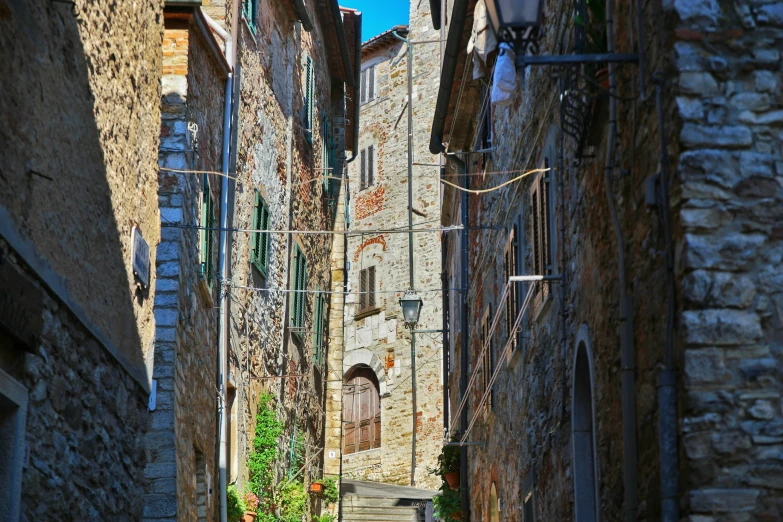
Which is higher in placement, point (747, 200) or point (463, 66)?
point (463, 66)

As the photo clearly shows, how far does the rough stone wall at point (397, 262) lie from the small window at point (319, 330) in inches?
265

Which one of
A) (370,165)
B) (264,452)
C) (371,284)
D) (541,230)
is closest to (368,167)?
(370,165)

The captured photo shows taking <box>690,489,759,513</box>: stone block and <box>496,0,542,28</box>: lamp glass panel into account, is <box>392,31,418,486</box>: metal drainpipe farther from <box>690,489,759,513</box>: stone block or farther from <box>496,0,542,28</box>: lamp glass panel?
<box>690,489,759,513</box>: stone block

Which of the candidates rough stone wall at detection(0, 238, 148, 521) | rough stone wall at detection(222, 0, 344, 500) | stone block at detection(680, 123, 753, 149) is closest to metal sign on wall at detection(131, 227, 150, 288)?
rough stone wall at detection(0, 238, 148, 521)

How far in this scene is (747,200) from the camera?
17.2ft

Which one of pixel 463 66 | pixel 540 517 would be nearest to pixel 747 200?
pixel 540 517

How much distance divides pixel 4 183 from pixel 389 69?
2736 cm

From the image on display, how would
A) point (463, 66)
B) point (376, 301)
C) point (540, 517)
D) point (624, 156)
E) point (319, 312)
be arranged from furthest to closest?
1. point (376, 301)
2. point (319, 312)
3. point (463, 66)
4. point (540, 517)
5. point (624, 156)

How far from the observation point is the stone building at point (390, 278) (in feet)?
92.9

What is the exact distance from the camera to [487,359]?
13906 millimetres

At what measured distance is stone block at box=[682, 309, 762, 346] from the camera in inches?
199

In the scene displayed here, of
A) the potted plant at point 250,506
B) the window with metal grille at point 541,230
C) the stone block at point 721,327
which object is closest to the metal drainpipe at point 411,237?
the potted plant at point 250,506

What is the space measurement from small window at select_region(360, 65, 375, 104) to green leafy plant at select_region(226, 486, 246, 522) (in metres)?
20.9

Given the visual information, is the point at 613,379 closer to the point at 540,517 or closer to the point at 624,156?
the point at 624,156
